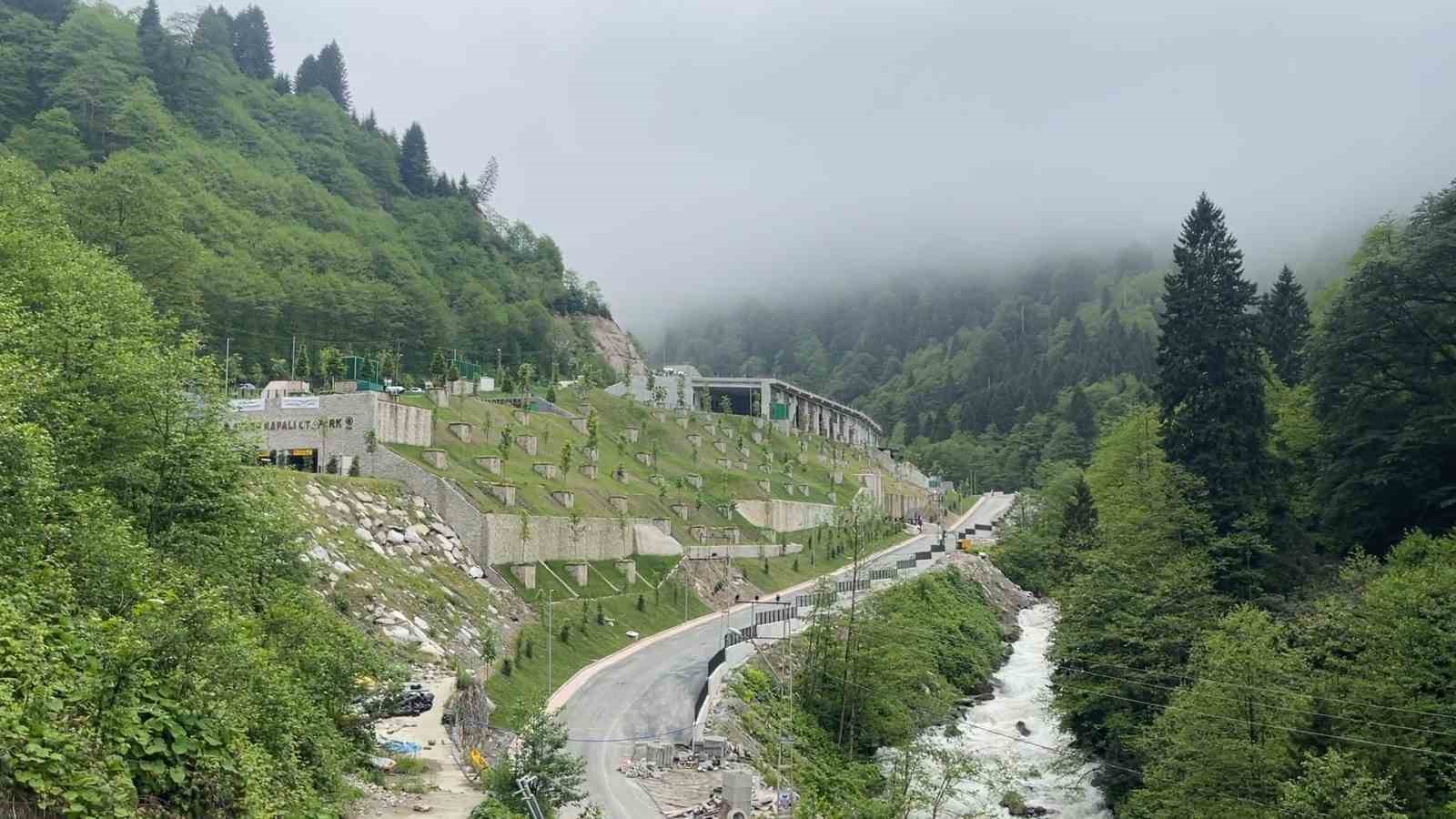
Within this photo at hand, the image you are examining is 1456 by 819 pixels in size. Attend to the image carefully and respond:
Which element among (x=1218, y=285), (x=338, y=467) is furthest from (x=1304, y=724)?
(x=338, y=467)

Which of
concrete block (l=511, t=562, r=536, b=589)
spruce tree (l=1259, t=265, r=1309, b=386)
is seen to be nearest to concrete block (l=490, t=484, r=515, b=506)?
concrete block (l=511, t=562, r=536, b=589)

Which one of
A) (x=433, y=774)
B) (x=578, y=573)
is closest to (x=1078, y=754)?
(x=578, y=573)

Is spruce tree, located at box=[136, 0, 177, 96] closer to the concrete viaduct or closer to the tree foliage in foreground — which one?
the concrete viaduct

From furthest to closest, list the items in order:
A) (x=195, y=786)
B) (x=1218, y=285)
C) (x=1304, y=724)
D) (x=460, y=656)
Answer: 1. (x=1218, y=285)
2. (x=460, y=656)
3. (x=1304, y=724)
4. (x=195, y=786)

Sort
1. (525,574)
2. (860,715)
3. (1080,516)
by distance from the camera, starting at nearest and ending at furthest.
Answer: (860,715), (525,574), (1080,516)

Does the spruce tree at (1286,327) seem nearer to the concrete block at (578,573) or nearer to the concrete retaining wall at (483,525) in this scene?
the concrete block at (578,573)

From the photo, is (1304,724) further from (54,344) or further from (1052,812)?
(54,344)

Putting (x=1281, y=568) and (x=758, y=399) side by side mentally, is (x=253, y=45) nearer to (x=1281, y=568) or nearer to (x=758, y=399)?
(x=758, y=399)
